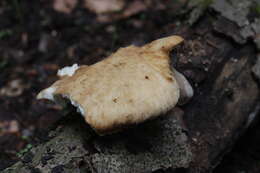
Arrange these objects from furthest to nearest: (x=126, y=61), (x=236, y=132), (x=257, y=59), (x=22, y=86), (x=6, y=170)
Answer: (x=22, y=86) < (x=257, y=59) < (x=236, y=132) < (x=126, y=61) < (x=6, y=170)

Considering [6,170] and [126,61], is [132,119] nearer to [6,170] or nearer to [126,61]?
[126,61]

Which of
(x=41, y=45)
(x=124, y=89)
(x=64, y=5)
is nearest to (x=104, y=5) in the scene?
(x=64, y=5)

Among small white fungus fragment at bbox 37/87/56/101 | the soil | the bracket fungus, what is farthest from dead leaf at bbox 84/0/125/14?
small white fungus fragment at bbox 37/87/56/101

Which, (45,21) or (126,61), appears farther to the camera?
(45,21)

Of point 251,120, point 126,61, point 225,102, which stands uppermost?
point 126,61

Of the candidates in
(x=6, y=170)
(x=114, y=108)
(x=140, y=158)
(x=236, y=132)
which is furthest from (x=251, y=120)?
(x=6, y=170)

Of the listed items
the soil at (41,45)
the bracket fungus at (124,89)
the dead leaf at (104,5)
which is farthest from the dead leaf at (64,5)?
the bracket fungus at (124,89)

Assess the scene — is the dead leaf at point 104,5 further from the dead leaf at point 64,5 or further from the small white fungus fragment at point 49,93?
the small white fungus fragment at point 49,93
